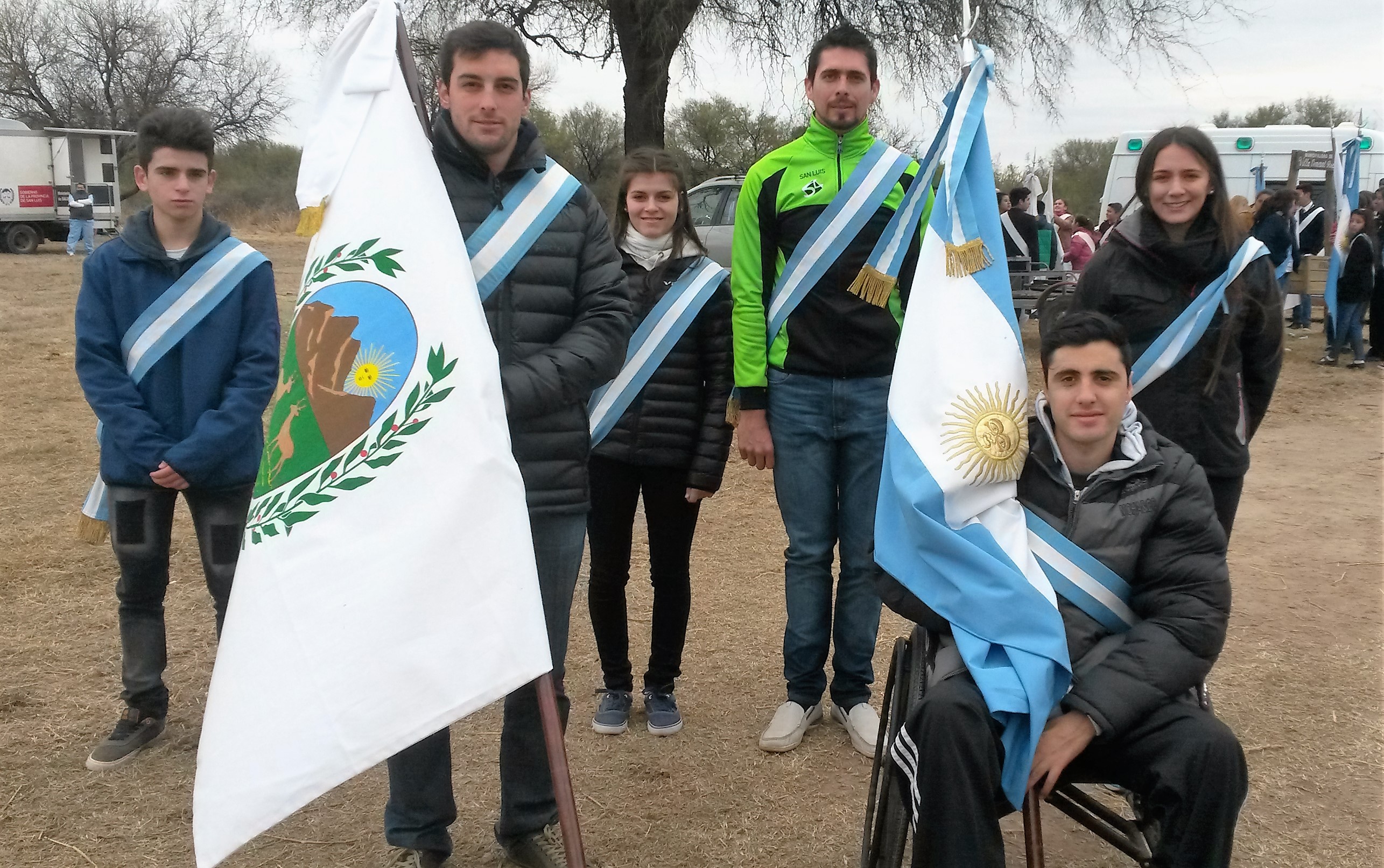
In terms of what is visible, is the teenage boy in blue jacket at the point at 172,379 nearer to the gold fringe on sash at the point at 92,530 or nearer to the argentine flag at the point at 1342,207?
the gold fringe on sash at the point at 92,530

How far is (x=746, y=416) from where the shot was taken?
3584mm

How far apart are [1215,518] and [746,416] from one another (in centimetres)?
149

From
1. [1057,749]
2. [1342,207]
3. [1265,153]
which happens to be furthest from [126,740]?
[1265,153]

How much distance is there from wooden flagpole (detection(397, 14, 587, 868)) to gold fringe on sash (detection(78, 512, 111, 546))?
2.01m

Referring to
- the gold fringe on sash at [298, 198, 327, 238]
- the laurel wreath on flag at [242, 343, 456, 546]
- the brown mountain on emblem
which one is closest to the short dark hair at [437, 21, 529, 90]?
the gold fringe on sash at [298, 198, 327, 238]

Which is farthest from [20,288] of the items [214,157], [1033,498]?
[1033,498]

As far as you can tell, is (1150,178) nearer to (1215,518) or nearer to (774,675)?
(1215,518)

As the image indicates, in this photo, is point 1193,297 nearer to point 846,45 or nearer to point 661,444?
point 846,45

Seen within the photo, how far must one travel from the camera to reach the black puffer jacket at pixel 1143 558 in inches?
93.0

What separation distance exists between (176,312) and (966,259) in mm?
2266

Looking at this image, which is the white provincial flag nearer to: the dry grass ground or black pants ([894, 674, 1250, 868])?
the dry grass ground

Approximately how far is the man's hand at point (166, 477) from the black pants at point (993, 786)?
86.7 inches

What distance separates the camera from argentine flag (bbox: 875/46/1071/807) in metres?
2.32

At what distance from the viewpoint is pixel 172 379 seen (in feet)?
10.9
